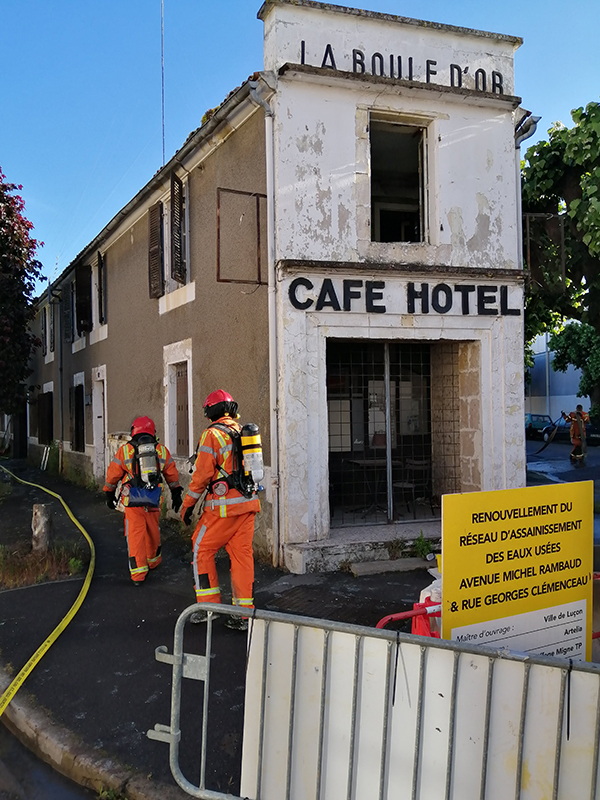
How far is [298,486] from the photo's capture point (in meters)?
6.89

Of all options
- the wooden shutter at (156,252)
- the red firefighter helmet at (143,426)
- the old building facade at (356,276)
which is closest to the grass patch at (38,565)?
the red firefighter helmet at (143,426)

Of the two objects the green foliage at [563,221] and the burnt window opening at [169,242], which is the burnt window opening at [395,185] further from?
the burnt window opening at [169,242]

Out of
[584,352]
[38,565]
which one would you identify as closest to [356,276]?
[38,565]

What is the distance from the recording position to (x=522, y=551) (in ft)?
10.4

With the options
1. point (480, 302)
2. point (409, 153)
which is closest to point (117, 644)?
point (480, 302)

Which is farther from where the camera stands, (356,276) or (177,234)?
(177,234)

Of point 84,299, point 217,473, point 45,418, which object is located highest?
point 84,299

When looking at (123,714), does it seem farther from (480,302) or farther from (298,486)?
(480,302)

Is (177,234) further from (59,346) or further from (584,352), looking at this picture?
(584,352)

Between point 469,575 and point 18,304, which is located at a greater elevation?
point 18,304

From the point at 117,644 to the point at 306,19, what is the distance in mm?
6626

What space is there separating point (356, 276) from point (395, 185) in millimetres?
4172

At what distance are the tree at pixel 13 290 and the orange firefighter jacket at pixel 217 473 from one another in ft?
30.8

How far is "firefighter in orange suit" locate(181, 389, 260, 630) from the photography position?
5051 mm
